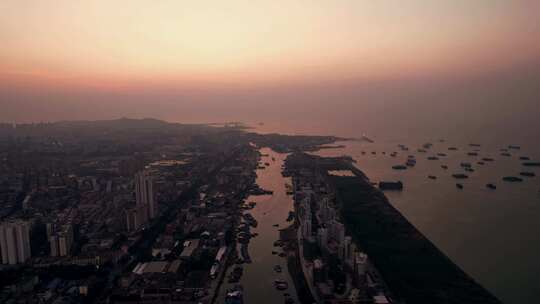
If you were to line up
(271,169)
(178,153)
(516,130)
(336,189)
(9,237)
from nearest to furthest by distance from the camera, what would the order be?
(9,237) → (336,189) → (271,169) → (178,153) → (516,130)

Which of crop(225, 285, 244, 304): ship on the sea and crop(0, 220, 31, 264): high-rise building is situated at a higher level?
crop(0, 220, 31, 264): high-rise building

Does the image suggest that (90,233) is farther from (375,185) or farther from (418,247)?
(375,185)

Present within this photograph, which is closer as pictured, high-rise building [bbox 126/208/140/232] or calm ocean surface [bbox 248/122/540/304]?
calm ocean surface [bbox 248/122/540/304]

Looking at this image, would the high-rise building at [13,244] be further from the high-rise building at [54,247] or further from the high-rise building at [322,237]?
the high-rise building at [322,237]

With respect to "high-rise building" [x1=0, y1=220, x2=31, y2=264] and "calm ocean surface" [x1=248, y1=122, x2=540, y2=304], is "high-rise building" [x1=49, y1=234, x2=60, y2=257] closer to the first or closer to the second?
"high-rise building" [x1=0, y1=220, x2=31, y2=264]

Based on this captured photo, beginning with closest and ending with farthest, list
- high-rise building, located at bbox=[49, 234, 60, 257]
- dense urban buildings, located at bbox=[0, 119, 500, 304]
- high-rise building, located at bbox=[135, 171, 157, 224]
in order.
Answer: dense urban buildings, located at bbox=[0, 119, 500, 304]
high-rise building, located at bbox=[49, 234, 60, 257]
high-rise building, located at bbox=[135, 171, 157, 224]

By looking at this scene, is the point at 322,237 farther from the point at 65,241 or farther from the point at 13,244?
the point at 13,244

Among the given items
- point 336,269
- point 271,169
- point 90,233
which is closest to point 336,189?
point 271,169

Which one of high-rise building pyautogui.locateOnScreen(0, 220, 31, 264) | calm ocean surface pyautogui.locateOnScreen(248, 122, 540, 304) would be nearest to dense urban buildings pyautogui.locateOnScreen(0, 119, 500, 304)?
high-rise building pyautogui.locateOnScreen(0, 220, 31, 264)
